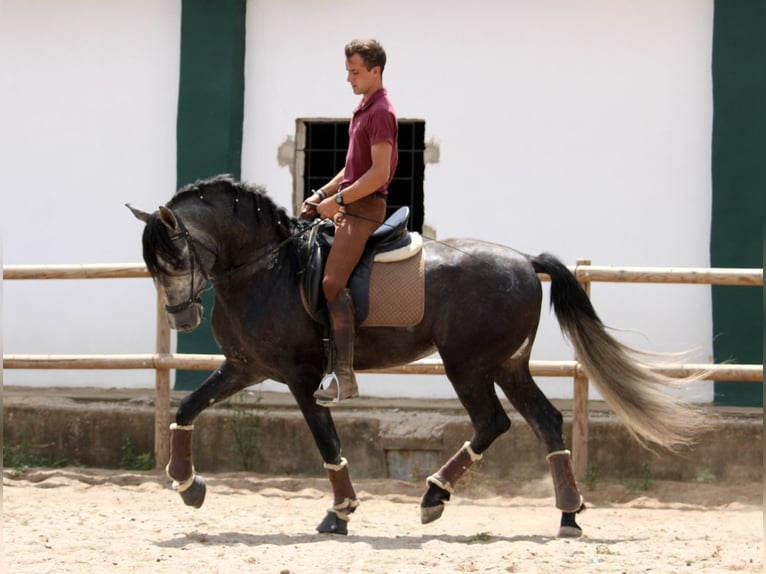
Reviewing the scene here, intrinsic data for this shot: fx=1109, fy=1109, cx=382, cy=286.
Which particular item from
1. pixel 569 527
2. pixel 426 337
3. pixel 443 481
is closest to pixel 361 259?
pixel 426 337

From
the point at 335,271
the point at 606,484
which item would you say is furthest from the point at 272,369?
the point at 606,484

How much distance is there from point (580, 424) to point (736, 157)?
105 inches

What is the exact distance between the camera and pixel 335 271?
609 centimetres

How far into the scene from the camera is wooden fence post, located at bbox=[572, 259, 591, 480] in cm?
805

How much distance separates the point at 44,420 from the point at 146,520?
279 cm

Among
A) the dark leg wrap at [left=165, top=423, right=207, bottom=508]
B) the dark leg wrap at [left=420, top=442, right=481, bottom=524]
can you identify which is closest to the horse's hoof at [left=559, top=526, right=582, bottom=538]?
the dark leg wrap at [left=420, top=442, right=481, bottom=524]

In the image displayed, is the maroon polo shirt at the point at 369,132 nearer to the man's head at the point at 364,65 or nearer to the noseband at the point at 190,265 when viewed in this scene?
the man's head at the point at 364,65

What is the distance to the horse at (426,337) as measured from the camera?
6207 millimetres

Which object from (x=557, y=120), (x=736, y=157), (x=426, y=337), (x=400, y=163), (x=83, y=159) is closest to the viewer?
(x=426, y=337)

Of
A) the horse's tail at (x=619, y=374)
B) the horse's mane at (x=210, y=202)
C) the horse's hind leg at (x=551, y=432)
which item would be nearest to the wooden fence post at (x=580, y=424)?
the horse's tail at (x=619, y=374)

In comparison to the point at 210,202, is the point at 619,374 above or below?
below

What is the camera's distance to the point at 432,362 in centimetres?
816

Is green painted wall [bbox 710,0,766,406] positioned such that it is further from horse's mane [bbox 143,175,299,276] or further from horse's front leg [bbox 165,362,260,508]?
horse's front leg [bbox 165,362,260,508]

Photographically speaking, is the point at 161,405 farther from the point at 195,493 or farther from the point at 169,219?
the point at 169,219
